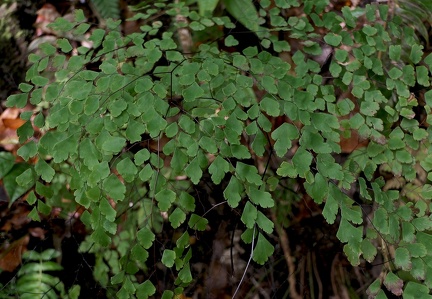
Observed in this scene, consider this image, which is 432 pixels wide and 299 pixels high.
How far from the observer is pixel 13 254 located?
1.66 m

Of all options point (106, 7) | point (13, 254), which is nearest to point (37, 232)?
point (13, 254)

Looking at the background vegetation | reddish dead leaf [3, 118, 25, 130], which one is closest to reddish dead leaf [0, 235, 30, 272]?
the background vegetation

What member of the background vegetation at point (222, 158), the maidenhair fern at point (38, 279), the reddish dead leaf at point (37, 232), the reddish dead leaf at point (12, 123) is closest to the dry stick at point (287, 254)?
the background vegetation at point (222, 158)

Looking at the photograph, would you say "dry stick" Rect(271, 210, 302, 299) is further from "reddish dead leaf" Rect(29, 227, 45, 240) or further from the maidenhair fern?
"reddish dead leaf" Rect(29, 227, 45, 240)

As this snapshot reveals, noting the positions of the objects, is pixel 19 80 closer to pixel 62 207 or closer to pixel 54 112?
pixel 62 207

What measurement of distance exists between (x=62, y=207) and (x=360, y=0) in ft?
4.59

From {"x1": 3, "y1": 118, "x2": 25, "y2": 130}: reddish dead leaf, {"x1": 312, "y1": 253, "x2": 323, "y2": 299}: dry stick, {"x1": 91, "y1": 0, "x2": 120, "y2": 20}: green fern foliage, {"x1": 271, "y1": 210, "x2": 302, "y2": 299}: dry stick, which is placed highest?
{"x1": 91, "y1": 0, "x2": 120, "y2": 20}: green fern foliage

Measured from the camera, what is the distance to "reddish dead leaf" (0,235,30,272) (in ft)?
5.33

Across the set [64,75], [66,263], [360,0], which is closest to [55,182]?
[66,263]

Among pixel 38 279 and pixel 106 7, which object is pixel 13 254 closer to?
pixel 38 279

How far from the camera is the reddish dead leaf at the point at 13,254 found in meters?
1.62

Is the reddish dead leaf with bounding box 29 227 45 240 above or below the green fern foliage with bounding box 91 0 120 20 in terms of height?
below

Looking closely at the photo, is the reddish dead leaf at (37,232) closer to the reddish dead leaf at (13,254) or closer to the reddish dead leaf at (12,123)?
the reddish dead leaf at (13,254)

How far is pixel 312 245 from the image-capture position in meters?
1.60
